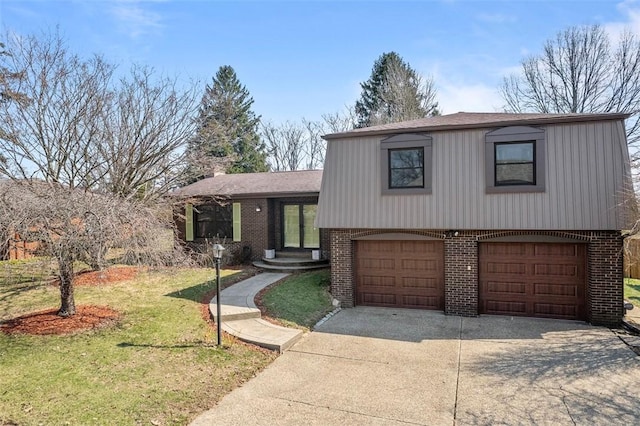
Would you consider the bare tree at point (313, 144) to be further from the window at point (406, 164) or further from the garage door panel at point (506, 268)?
the garage door panel at point (506, 268)

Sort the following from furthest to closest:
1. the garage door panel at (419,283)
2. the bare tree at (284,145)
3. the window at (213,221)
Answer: the bare tree at (284,145)
the window at (213,221)
the garage door panel at (419,283)

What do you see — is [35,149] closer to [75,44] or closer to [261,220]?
[75,44]

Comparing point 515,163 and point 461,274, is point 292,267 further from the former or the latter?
point 515,163

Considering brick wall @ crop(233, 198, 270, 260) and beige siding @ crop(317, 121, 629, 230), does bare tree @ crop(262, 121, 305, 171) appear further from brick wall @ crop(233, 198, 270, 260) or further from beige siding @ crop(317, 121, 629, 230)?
beige siding @ crop(317, 121, 629, 230)

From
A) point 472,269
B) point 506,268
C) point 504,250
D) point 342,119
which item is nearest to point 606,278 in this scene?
point 506,268

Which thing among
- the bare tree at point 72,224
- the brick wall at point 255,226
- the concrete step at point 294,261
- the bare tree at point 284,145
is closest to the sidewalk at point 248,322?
the bare tree at point 72,224

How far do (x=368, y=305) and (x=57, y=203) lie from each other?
7.81m

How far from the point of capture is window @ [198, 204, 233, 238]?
15758mm

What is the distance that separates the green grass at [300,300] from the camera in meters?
8.84

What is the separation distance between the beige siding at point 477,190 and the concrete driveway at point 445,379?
259 cm

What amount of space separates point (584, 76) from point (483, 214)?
63.4 feet

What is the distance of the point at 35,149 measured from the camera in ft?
34.6

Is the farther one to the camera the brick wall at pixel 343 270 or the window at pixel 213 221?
the window at pixel 213 221

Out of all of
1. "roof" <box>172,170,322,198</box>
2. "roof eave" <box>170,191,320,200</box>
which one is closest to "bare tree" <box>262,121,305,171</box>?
"roof" <box>172,170,322,198</box>
